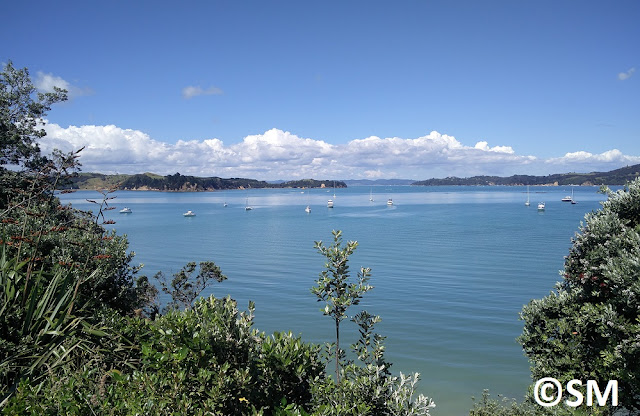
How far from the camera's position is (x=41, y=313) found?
5.26 meters

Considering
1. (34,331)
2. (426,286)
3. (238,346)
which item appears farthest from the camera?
(426,286)

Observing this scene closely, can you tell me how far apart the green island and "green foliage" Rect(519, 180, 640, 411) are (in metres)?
0.02

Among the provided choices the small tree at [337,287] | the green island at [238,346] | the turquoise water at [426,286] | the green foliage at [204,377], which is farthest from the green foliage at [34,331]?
the turquoise water at [426,286]

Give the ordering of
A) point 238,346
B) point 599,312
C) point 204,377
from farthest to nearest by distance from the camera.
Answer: point 599,312
point 238,346
point 204,377

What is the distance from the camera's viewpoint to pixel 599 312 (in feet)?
23.7

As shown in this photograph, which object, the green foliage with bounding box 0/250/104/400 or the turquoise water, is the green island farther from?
the turquoise water

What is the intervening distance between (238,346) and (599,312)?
622 cm

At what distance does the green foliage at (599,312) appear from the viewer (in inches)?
260

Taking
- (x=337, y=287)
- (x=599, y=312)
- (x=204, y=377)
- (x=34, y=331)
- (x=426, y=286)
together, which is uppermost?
(x=337, y=287)

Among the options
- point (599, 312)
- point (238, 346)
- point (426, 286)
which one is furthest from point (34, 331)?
point (426, 286)

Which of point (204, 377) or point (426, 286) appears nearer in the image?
point (204, 377)

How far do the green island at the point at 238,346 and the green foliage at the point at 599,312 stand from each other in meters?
0.02

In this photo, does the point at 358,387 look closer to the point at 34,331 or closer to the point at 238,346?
the point at 238,346

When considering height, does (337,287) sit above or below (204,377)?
above
